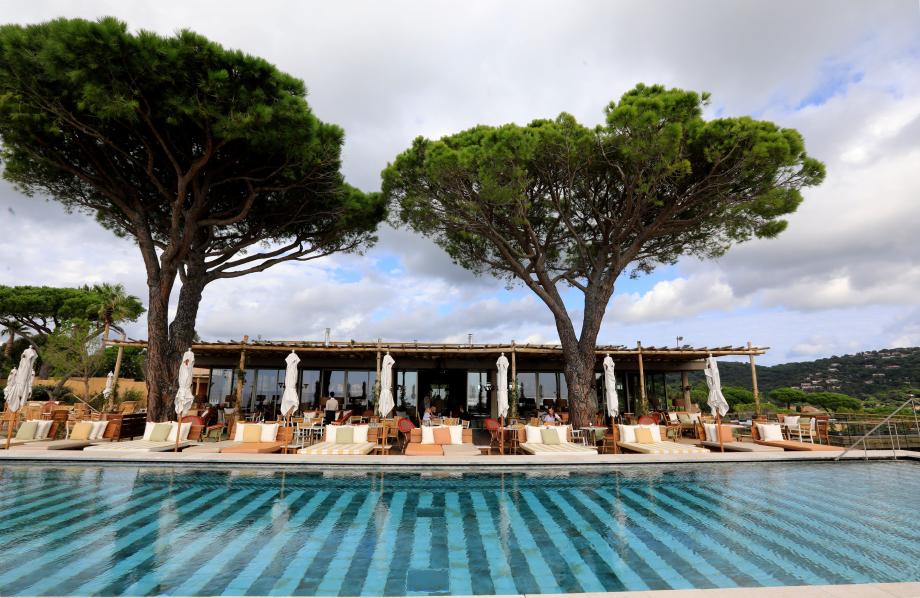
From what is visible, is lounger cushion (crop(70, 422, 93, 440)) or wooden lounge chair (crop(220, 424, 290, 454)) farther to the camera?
lounger cushion (crop(70, 422, 93, 440))

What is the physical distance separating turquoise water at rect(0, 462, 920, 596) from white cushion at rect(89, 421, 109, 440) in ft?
11.3

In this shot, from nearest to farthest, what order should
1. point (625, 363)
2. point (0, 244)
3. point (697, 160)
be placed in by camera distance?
1. point (697, 160)
2. point (625, 363)
3. point (0, 244)

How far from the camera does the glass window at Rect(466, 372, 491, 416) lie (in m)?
18.1

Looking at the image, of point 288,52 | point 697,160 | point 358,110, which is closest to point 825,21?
point 697,160

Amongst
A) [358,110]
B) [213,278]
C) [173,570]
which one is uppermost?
[358,110]

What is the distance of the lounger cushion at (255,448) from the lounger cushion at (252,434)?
200mm

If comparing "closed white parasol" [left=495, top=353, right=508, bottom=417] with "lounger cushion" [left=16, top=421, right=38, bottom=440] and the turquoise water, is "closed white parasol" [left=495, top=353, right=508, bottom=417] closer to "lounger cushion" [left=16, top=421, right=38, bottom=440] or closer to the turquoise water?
the turquoise water

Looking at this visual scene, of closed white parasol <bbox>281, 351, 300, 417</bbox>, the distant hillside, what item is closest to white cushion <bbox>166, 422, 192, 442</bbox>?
closed white parasol <bbox>281, 351, 300, 417</bbox>

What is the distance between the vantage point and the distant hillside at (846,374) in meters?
34.7

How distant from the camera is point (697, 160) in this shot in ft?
41.3

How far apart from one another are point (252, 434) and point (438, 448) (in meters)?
4.22

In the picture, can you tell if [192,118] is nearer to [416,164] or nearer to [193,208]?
[193,208]

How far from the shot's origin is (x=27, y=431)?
10.3m

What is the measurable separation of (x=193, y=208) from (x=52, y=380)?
23.4 meters
